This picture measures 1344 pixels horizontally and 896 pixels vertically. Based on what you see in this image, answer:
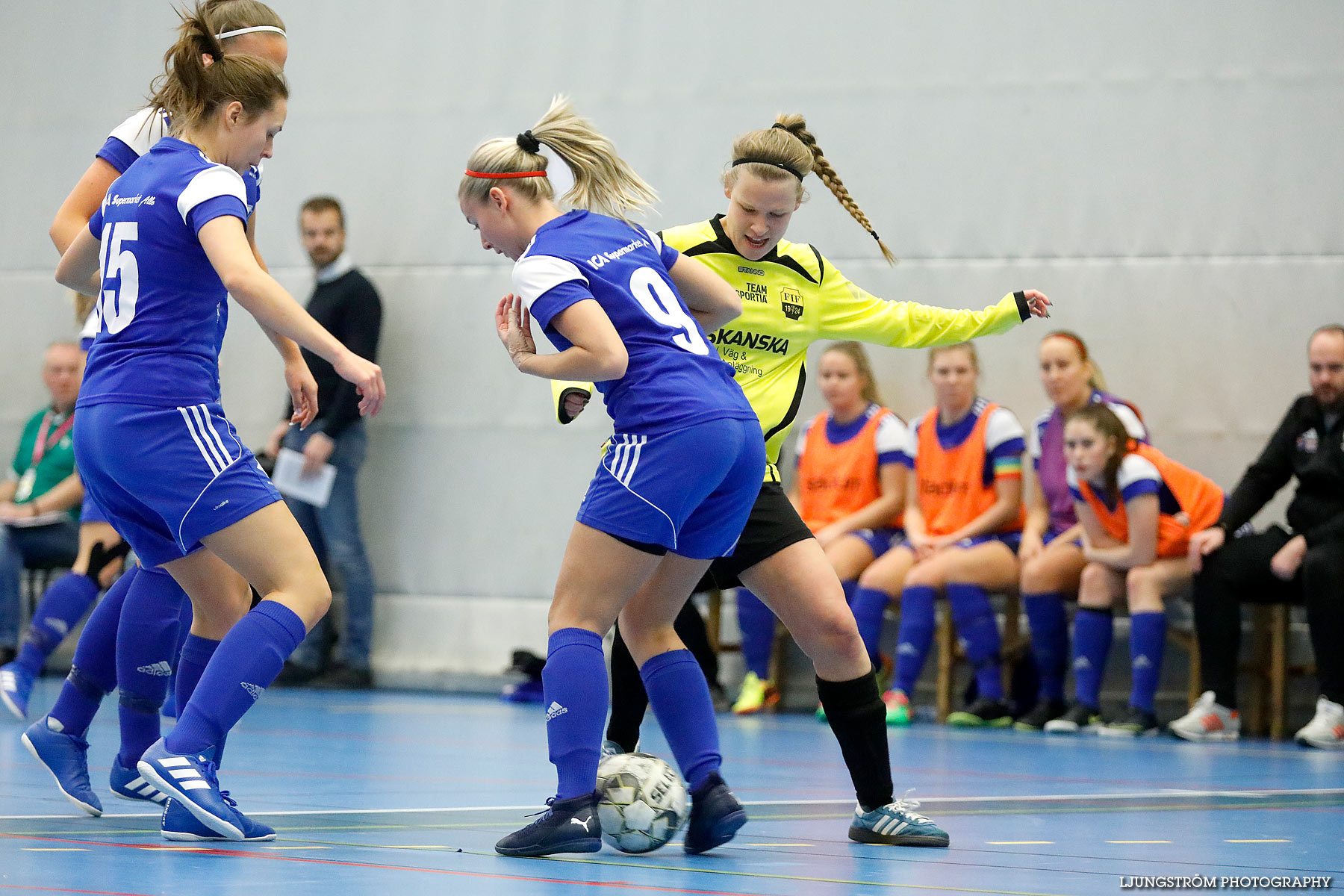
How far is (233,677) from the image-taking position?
360 centimetres

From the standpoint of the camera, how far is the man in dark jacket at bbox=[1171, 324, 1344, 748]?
7414 mm

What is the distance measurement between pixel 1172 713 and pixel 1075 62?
11.0ft

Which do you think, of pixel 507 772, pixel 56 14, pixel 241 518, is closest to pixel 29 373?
pixel 56 14

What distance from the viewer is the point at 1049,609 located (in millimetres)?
7977

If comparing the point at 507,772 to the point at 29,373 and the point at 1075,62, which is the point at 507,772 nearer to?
A: the point at 1075,62

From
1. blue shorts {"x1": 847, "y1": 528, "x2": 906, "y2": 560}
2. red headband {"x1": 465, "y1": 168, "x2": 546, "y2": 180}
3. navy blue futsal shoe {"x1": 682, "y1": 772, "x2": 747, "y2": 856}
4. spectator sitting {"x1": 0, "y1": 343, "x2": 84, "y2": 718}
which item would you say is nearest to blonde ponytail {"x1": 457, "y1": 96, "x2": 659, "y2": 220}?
red headband {"x1": 465, "y1": 168, "x2": 546, "y2": 180}

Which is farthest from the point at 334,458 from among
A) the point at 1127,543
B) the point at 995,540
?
the point at 1127,543

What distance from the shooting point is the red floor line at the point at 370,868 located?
3096mm

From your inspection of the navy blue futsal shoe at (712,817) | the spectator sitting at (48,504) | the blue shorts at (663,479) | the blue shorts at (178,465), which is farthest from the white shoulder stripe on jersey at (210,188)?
the spectator sitting at (48,504)

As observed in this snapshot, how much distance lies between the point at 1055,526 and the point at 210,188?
18.4ft

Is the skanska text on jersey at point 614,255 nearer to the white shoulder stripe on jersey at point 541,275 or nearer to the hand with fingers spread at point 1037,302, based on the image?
the white shoulder stripe on jersey at point 541,275

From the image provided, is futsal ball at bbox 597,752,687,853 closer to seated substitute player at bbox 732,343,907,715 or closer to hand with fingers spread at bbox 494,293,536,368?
hand with fingers spread at bbox 494,293,536,368

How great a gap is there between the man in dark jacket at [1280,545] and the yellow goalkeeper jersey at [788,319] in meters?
3.59

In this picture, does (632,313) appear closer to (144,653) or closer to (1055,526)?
(144,653)
